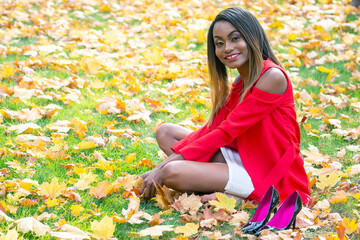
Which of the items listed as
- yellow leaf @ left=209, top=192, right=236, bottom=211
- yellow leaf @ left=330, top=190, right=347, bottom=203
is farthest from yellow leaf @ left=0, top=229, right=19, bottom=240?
yellow leaf @ left=330, top=190, right=347, bottom=203

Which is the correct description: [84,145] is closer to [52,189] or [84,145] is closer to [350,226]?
[52,189]

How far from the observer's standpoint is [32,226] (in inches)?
90.8

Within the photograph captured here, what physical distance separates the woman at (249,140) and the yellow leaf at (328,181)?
154 millimetres

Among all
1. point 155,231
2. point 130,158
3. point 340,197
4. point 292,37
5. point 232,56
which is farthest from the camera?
point 292,37

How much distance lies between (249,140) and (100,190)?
36.1 inches

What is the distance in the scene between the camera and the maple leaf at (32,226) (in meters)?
2.29

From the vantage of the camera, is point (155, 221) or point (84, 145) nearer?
point (155, 221)

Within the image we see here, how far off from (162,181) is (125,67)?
2515 millimetres

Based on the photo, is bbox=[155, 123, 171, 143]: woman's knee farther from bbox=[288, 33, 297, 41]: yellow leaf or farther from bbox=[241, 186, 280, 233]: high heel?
bbox=[288, 33, 297, 41]: yellow leaf

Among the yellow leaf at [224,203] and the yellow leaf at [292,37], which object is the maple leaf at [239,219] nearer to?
the yellow leaf at [224,203]

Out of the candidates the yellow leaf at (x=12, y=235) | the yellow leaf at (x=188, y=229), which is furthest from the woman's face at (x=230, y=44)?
the yellow leaf at (x=12, y=235)

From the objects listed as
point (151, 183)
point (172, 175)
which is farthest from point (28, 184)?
point (172, 175)

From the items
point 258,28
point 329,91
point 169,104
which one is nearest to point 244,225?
point 258,28

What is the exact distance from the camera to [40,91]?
13.9ft
